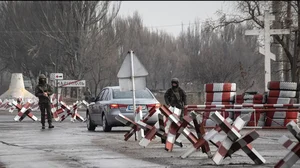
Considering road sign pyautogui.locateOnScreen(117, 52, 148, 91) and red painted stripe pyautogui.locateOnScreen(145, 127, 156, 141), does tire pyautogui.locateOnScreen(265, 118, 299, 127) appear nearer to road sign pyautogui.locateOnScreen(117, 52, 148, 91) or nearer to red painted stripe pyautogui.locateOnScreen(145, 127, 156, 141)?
road sign pyautogui.locateOnScreen(117, 52, 148, 91)

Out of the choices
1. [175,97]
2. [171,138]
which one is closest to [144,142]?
[171,138]

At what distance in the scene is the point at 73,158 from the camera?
540 inches

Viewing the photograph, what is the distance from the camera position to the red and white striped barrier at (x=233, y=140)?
12.4m

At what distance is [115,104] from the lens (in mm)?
22438

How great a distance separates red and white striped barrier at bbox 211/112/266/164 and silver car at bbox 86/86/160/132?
902cm

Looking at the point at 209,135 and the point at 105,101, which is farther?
the point at 105,101

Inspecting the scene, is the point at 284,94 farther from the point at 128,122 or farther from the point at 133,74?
the point at 128,122

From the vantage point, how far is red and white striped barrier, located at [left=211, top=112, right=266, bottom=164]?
12367mm

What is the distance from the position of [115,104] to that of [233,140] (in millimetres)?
10177

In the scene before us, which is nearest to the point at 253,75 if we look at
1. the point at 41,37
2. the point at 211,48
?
the point at 211,48

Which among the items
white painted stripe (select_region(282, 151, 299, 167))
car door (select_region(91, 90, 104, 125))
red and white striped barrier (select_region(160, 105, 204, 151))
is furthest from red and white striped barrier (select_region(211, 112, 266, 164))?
car door (select_region(91, 90, 104, 125))

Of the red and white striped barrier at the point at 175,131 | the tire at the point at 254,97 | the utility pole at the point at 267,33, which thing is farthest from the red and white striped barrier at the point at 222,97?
the red and white striped barrier at the point at 175,131

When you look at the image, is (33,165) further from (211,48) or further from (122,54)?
(122,54)

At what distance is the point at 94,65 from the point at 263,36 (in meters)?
49.4
